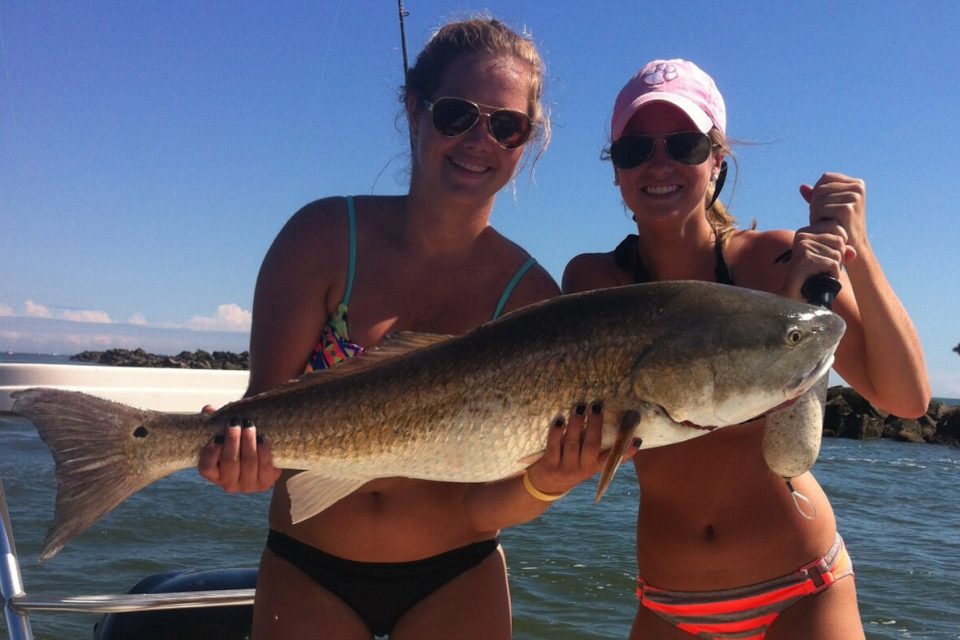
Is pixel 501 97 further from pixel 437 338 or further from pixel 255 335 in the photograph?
pixel 255 335

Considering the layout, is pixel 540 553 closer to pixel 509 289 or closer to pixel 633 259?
pixel 633 259

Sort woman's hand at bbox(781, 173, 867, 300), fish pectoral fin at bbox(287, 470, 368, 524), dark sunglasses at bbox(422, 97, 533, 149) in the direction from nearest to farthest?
woman's hand at bbox(781, 173, 867, 300) → fish pectoral fin at bbox(287, 470, 368, 524) → dark sunglasses at bbox(422, 97, 533, 149)

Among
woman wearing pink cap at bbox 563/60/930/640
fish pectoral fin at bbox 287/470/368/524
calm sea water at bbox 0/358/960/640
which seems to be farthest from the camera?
calm sea water at bbox 0/358/960/640

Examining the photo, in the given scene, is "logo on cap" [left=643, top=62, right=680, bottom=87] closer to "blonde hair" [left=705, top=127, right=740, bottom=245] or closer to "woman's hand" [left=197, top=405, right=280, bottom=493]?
"blonde hair" [left=705, top=127, right=740, bottom=245]

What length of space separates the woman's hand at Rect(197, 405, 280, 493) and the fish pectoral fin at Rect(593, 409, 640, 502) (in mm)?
1216

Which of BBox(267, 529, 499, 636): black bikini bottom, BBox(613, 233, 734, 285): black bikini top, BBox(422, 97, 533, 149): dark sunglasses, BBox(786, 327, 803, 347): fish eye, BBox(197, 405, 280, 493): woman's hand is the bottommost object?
BBox(267, 529, 499, 636): black bikini bottom

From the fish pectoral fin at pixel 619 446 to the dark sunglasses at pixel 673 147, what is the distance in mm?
1225

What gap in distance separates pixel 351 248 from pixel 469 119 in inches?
28.0

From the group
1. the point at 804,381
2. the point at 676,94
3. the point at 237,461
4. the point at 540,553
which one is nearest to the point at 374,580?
the point at 237,461

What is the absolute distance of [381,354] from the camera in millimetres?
3076

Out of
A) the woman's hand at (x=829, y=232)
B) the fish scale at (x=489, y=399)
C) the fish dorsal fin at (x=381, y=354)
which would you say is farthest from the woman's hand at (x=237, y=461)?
the woman's hand at (x=829, y=232)

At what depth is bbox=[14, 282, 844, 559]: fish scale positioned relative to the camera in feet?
9.09

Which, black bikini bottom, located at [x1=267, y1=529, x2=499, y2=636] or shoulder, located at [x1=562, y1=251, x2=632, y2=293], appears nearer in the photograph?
black bikini bottom, located at [x1=267, y1=529, x2=499, y2=636]

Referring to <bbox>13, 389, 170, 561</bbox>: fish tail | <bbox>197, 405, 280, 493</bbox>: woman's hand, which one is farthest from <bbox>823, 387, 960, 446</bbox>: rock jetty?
<bbox>13, 389, 170, 561</bbox>: fish tail
